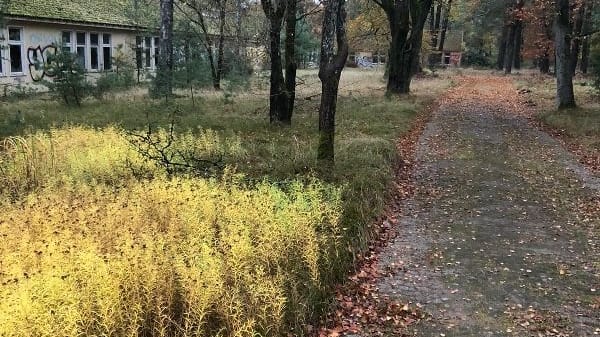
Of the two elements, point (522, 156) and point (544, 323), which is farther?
point (522, 156)

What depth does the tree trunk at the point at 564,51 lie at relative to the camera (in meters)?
19.0

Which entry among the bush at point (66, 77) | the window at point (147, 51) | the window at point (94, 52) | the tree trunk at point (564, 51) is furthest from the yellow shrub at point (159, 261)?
the window at point (147, 51)

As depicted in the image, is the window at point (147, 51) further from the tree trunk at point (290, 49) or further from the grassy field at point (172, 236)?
the grassy field at point (172, 236)

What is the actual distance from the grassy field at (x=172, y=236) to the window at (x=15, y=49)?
15.3 meters

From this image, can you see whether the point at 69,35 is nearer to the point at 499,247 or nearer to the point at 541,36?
the point at 499,247

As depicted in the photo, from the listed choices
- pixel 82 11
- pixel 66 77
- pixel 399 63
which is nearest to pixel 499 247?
pixel 66 77

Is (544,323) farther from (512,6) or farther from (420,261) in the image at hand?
(512,6)

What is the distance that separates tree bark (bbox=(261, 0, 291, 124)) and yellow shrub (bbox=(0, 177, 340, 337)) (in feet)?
28.0

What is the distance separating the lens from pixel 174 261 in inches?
196

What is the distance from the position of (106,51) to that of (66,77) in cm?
1306

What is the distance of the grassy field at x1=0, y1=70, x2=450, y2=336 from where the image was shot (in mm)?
4348

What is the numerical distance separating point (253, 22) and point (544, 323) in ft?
112

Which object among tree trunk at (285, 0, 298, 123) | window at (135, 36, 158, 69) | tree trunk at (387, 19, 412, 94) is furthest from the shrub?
window at (135, 36, 158, 69)

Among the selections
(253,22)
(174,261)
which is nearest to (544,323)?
(174,261)
